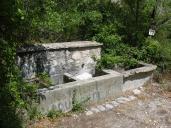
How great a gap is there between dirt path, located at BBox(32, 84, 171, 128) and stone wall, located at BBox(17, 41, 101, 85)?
4.06ft

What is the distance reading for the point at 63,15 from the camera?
24.7 feet

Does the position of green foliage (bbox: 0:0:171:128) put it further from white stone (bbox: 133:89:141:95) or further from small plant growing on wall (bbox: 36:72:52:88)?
white stone (bbox: 133:89:141:95)

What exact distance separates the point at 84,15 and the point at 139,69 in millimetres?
1917

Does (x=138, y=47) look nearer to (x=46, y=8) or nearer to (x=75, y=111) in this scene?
(x=75, y=111)

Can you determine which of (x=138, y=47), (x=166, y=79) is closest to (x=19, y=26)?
(x=138, y=47)

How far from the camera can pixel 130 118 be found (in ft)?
21.6

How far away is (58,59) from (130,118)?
6.65 feet

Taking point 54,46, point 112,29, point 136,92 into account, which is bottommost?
point 136,92

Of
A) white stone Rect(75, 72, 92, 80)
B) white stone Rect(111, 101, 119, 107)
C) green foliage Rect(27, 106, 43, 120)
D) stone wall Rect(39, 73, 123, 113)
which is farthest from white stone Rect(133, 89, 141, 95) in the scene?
green foliage Rect(27, 106, 43, 120)

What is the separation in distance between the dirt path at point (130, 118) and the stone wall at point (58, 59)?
1238 mm

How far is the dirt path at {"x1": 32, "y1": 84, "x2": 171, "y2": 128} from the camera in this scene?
6199 mm

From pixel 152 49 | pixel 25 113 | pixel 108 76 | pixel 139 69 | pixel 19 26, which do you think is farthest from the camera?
pixel 152 49

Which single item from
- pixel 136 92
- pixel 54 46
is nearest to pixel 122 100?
pixel 136 92

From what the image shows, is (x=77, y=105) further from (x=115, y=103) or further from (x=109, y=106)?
(x=115, y=103)
